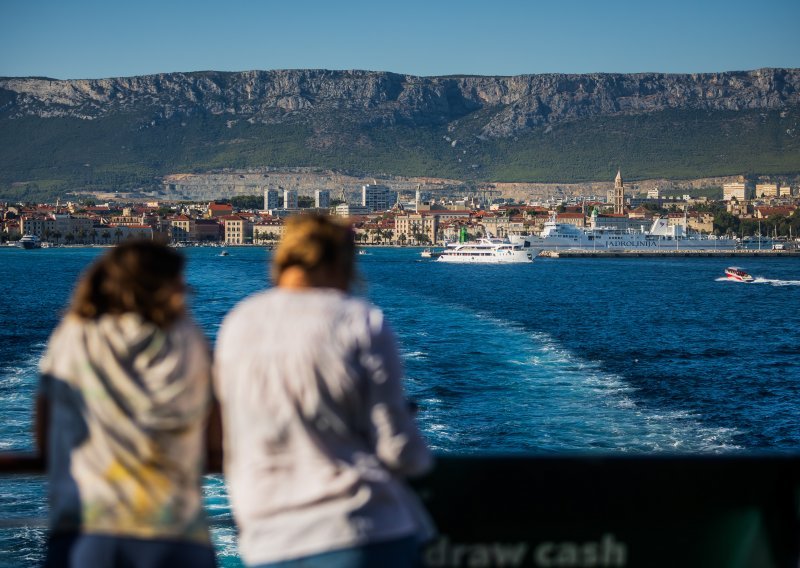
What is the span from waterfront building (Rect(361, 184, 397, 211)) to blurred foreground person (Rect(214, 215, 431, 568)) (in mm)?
174400

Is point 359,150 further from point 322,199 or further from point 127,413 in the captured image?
point 127,413

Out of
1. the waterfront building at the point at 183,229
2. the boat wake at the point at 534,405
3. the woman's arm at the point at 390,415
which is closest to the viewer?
the woman's arm at the point at 390,415

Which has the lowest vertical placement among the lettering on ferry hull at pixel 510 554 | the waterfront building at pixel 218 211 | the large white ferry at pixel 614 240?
the large white ferry at pixel 614 240

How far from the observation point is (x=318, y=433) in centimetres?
202

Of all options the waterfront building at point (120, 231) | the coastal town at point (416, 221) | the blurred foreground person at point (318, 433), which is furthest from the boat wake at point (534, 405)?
the waterfront building at point (120, 231)

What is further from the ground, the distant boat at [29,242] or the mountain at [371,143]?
the mountain at [371,143]

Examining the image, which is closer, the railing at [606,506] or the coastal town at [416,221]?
the railing at [606,506]

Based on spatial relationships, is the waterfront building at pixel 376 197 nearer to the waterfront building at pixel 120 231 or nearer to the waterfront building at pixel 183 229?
the waterfront building at pixel 183 229

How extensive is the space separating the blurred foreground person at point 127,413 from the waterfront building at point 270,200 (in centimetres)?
17470

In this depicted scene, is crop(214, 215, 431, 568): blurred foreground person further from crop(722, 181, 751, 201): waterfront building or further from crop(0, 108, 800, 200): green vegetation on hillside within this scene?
crop(0, 108, 800, 200): green vegetation on hillside

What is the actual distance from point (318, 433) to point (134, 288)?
376mm

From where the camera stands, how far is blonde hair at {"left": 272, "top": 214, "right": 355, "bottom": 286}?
212 centimetres

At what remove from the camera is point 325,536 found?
202cm

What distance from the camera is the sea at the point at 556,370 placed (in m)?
13.6
